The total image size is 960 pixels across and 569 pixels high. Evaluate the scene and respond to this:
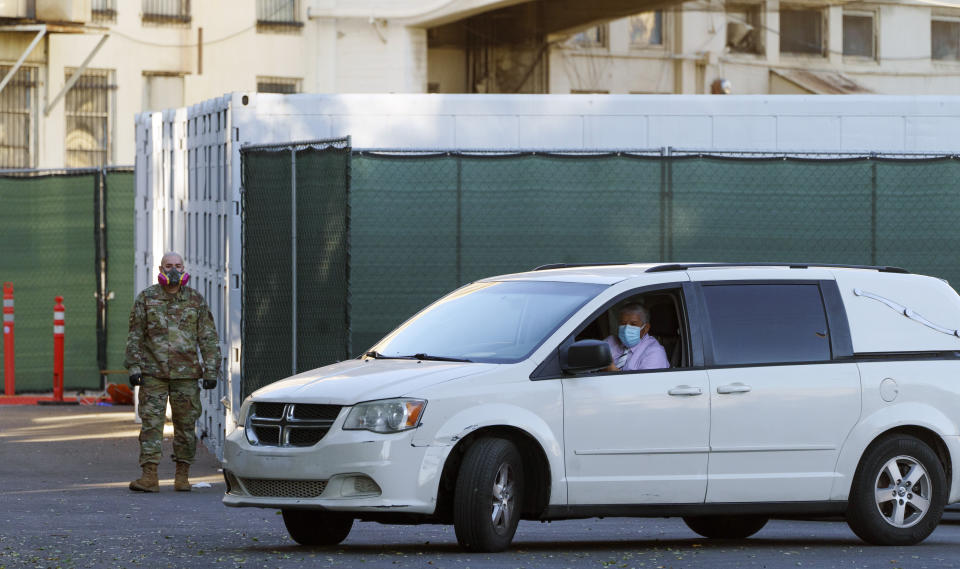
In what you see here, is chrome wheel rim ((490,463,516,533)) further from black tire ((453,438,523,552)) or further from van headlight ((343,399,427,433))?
van headlight ((343,399,427,433))

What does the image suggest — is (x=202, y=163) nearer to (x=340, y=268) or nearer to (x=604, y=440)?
(x=340, y=268)

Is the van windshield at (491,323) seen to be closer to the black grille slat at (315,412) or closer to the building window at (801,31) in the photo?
the black grille slat at (315,412)

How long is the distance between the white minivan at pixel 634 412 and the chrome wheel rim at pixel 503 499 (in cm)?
1

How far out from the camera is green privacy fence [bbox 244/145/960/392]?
53.5ft

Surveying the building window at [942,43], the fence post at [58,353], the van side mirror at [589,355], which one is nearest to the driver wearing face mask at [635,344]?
the van side mirror at [589,355]

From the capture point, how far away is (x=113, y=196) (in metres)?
24.4

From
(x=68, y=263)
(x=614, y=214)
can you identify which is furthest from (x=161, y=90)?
(x=614, y=214)

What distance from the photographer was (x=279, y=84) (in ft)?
135

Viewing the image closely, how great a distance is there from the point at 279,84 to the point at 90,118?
4.00m

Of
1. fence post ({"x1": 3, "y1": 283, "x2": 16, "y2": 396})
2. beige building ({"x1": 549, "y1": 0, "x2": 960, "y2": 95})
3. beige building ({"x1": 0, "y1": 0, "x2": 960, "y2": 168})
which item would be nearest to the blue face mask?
fence post ({"x1": 3, "y1": 283, "x2": 16, "y2": 396})

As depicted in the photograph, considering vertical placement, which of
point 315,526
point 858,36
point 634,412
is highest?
point 858,36

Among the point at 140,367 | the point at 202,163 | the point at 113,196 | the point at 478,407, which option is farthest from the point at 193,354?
the point at 113,196

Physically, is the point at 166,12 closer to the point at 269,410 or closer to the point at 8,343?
the point at 8,343

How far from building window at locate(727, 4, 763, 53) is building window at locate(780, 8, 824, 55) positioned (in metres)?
1.10
